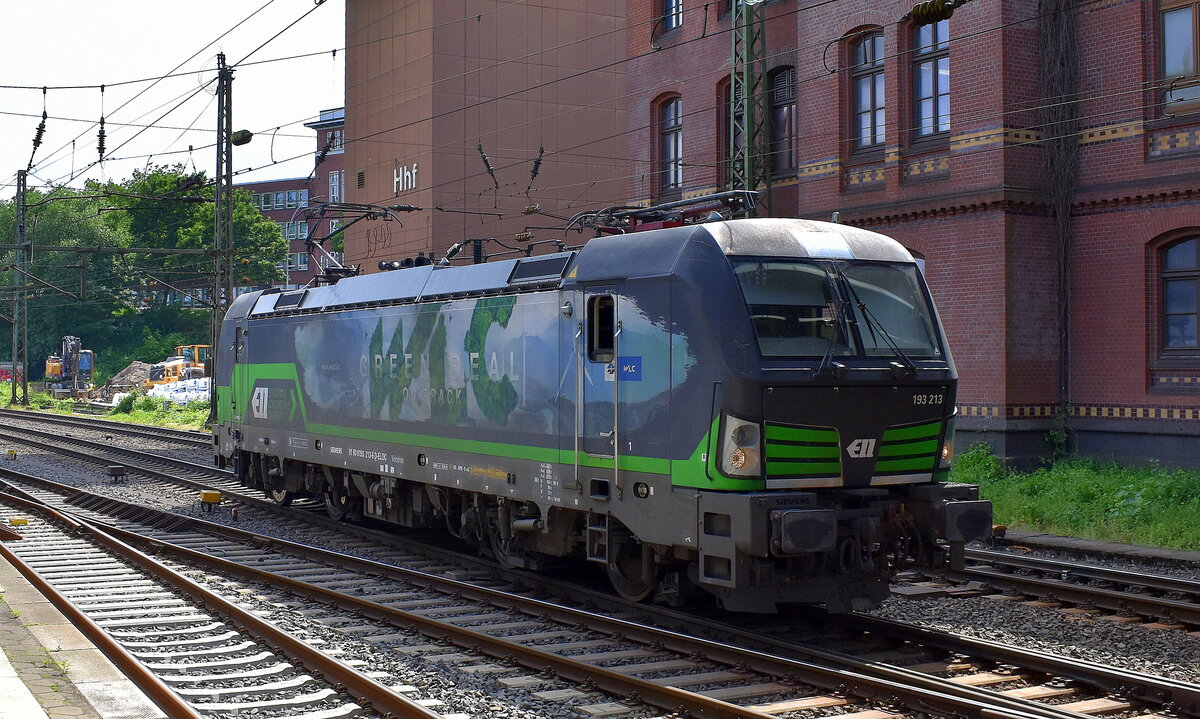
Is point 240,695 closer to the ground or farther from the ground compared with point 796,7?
closer to the ground

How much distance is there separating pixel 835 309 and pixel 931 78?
13.3 meters

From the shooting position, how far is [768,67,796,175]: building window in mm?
25297

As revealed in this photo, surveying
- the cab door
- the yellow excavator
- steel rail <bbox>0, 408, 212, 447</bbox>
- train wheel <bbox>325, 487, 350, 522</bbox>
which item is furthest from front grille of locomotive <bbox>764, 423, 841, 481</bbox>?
the yellow excavator

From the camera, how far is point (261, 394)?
19125mm

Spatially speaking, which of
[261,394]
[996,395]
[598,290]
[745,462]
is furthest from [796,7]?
[745,462]

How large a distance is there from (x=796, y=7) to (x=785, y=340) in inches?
669

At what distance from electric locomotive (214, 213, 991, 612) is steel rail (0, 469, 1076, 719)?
650 mm

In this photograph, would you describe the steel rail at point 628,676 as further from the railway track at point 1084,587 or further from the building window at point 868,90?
the building window at point 868,90

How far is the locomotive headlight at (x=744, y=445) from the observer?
9.30 meters

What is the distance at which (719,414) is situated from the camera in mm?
9359

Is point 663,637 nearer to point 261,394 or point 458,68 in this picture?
point 261,394

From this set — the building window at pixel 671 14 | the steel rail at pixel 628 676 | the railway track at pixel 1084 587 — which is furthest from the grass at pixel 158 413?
the railway track at pixel 1084 587

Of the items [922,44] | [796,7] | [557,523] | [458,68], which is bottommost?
[557,523]

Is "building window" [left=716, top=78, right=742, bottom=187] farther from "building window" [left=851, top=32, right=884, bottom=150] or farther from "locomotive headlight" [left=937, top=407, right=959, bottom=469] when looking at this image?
"locomotive headlight" [left=937, top=407, right=959, bottom=469]
